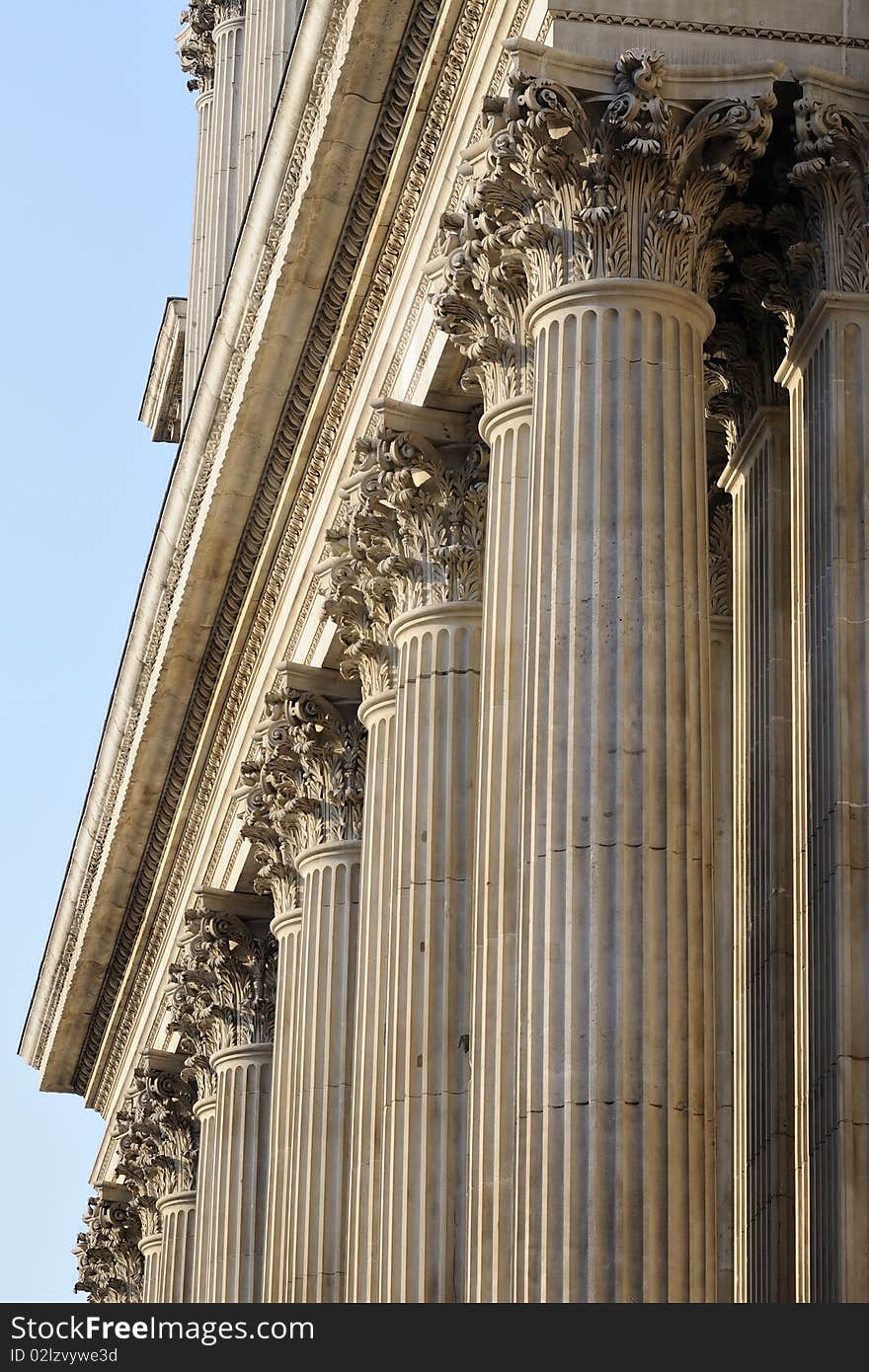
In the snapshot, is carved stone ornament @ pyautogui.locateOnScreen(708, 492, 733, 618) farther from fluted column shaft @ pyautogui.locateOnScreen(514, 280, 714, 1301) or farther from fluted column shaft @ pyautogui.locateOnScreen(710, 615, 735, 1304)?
fluted column shaft @ pyautogui.locateOnScreen(514, 280, 714, 1301)

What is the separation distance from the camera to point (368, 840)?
107 feet

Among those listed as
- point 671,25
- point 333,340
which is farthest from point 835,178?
point 333,340

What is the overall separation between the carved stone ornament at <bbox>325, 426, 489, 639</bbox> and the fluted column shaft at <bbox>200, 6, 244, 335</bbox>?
2030 cm

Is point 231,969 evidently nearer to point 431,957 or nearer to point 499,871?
point 431,957

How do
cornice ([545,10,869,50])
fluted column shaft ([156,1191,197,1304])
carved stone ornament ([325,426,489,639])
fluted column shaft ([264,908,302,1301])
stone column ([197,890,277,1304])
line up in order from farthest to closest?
1. fluted column shaft ([156,1191,197,1304])
2. stone column ([197,890,277,1304])
3. fluted column shaft ([264,908,302,1301])
4. carved stone ornament ([325,426,489,639])
5. cornice ([545,10,869,50])

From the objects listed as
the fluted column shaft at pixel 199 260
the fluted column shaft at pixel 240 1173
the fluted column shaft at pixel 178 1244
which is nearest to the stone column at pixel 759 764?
the fluted column shaft at pixel 240 1173

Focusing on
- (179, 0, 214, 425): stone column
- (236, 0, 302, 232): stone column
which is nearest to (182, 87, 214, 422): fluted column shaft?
(179, 0, 214, 425): stone column

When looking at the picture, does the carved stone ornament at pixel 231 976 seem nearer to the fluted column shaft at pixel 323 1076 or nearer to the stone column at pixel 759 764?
the fluted column shaft at pixel 323 1076

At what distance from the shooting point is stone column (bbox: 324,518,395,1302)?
3028 cm

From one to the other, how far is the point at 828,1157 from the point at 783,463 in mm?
7026

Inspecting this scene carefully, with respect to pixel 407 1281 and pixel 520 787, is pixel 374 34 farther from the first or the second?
pixel 407 1281

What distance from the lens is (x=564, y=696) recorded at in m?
23.1

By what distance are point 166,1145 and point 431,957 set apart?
2590 cm
